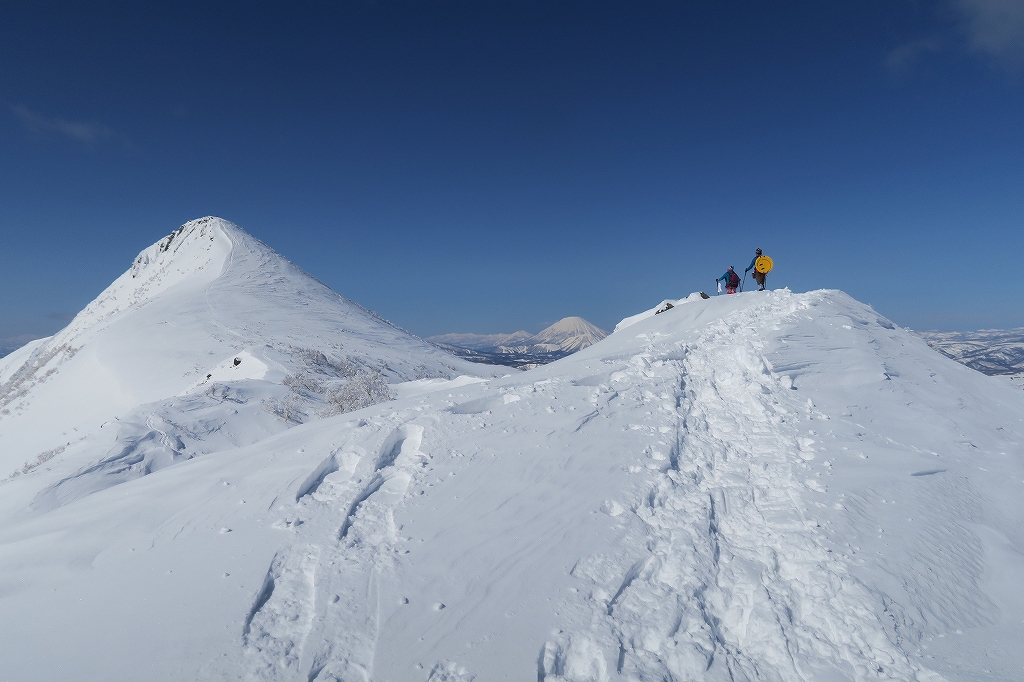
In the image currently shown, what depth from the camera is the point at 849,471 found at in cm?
679

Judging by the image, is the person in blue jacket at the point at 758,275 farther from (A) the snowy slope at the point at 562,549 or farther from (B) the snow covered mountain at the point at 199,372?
(B) the snow covered mountain at the point at 199,372

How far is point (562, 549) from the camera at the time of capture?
541 centimetres

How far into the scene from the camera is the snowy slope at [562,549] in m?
4.16

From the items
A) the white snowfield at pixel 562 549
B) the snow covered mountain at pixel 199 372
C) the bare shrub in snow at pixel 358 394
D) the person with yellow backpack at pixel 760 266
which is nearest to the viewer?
the white snowfield at pixel 562 549

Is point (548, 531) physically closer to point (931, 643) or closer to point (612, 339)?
point (931, 643)

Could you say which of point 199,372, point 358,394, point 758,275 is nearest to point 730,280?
point 758,275

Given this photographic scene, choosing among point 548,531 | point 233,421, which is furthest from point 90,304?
point 548,531

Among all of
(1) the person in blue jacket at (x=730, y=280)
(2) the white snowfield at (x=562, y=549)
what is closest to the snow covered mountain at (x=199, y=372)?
(2) the white snowfield at (x=562, y=549)

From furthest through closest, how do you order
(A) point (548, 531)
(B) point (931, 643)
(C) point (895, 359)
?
(C) point (895, 359)
(A) point (548, 531)
(B) point (931, 643)

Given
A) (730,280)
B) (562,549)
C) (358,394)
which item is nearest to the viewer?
(562,549)

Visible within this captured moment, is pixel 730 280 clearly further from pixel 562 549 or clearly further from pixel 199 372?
pixel 199 372

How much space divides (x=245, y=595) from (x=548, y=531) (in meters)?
3.47

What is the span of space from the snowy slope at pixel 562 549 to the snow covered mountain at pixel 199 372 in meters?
3.00

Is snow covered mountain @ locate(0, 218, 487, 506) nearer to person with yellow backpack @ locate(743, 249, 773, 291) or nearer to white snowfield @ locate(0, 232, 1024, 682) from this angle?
white snowfield @ locate(0, 232, 1024, 682)
